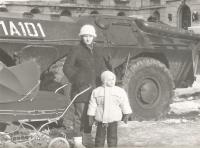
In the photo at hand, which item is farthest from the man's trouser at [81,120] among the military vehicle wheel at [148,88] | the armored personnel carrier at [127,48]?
the military vehicle wheel at [148,88]

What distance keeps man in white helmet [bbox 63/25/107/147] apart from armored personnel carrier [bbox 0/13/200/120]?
57.2 inches

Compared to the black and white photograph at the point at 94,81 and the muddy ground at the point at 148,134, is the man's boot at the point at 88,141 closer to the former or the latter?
the black and white photograph at the point at 94,81

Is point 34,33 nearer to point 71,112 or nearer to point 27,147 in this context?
point 71,112

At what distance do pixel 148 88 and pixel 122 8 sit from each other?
26.6 meters

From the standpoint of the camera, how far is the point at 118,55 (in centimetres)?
798

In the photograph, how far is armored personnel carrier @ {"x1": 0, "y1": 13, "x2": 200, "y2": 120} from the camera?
23.1 feet

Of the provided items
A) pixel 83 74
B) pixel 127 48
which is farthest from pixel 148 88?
pixel 83 74

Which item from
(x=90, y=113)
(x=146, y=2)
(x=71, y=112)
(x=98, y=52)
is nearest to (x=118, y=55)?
(x=71, y=112)

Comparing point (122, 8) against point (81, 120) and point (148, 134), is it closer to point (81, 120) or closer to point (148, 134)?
point (148, 134)

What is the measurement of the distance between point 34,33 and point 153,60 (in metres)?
2.34

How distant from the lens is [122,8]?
3434cm

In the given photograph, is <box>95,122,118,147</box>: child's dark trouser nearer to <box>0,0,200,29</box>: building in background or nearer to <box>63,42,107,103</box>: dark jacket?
<box>63,42,107,103</box>: dark jacket

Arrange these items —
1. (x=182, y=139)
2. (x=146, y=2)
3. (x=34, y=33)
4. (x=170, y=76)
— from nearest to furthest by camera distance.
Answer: (x=182, y=139), (x=34, y=33), (x=170, y=76), (x=146, y=2)

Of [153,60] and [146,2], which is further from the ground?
[146,2]
